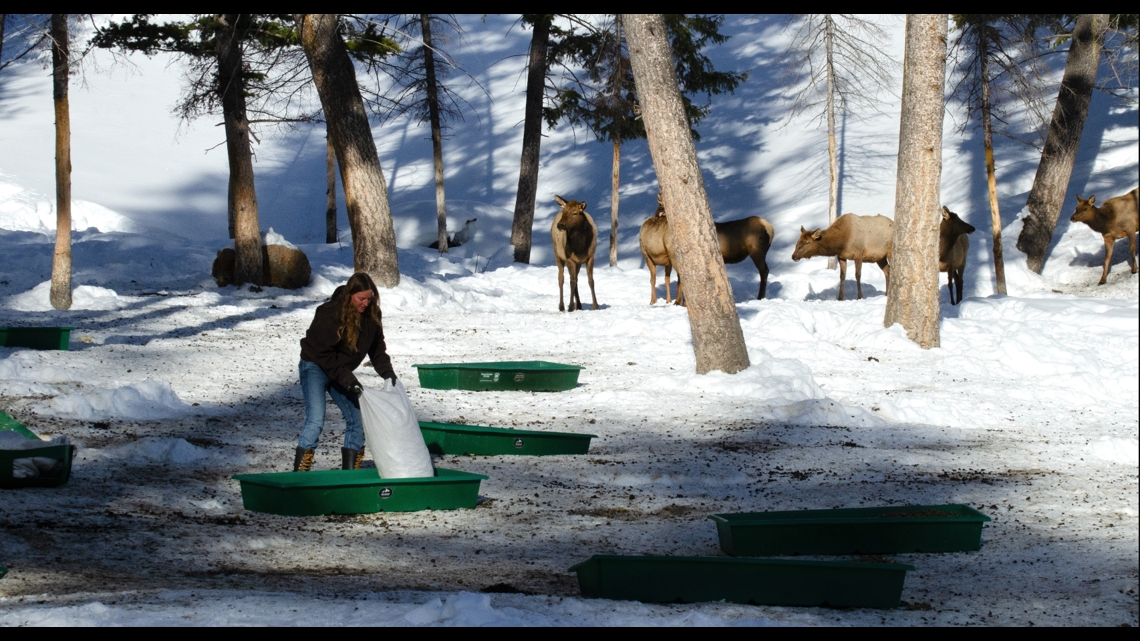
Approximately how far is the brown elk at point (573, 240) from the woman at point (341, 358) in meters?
9.83

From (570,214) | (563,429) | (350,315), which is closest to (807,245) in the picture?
(570,214)

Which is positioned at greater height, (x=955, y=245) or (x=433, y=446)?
(x=955, y=245)

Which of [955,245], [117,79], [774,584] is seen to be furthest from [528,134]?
[117,79]

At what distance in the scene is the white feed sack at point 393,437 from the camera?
6.96 meters

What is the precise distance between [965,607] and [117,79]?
59.6m

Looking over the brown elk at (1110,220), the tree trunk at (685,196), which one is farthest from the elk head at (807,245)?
the tree trunk at (685,196)

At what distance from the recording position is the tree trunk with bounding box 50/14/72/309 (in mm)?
14805

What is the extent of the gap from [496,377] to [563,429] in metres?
1.84

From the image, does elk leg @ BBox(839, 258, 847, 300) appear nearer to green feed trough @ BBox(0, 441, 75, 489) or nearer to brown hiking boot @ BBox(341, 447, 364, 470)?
brown hiking boot @ BBox(341, 447, 364, 470)

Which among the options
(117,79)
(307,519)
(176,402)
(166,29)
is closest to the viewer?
(307,519)

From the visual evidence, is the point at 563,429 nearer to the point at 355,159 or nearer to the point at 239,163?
the point at 355,159

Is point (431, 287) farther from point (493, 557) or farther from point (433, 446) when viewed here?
point (493, 557)

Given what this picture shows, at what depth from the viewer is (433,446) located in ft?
28.9

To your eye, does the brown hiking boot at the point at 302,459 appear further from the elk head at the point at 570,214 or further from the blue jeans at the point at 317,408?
the elk head at the point at 570,214
